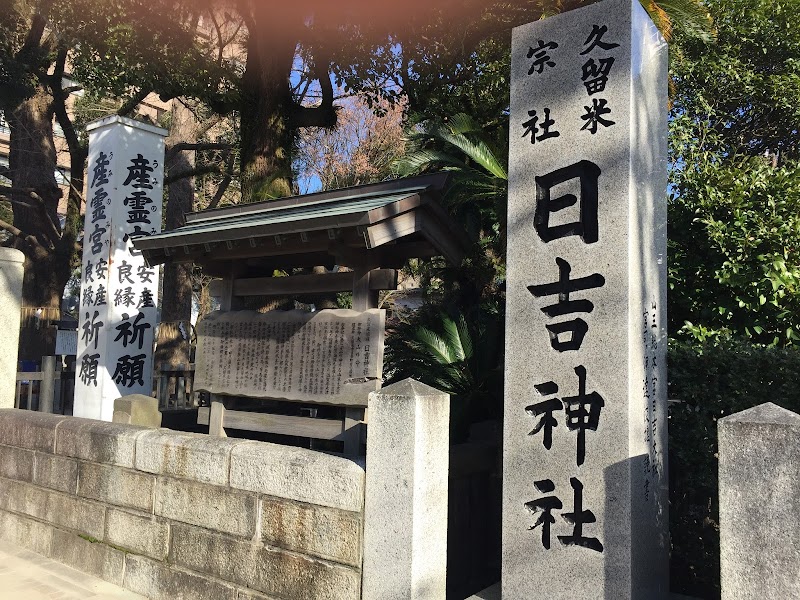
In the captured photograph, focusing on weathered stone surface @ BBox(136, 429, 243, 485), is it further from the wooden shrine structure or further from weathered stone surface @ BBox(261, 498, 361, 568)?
the wooden shrine structure

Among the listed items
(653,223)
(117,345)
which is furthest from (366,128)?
(653,223)

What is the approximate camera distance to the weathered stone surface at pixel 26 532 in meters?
6.73

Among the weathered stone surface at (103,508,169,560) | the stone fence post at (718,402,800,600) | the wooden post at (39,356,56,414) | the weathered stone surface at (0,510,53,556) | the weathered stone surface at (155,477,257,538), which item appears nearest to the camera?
the stone fence post at (718,402,800,600)

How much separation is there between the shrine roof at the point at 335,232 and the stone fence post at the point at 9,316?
2.79m

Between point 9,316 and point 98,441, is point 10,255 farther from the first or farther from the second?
point 98,441

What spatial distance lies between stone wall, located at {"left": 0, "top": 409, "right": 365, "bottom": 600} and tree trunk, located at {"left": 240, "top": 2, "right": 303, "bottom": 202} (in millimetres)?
4568

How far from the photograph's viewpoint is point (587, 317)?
4.09m

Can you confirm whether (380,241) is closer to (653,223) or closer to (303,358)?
(303,358)

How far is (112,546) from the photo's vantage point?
6.00 m

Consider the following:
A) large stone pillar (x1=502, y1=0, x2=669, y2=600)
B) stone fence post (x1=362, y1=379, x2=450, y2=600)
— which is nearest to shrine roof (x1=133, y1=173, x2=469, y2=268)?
large stone pillar (x1=502, y1=0, x2=669, y2=600)

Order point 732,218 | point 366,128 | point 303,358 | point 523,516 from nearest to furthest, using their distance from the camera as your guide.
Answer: point 523,516, point 303,358, point 732,218, point 366,128

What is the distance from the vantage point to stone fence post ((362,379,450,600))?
4129mm

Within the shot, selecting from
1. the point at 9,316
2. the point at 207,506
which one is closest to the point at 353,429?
the point at 207,506

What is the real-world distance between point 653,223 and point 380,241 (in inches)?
80.3
